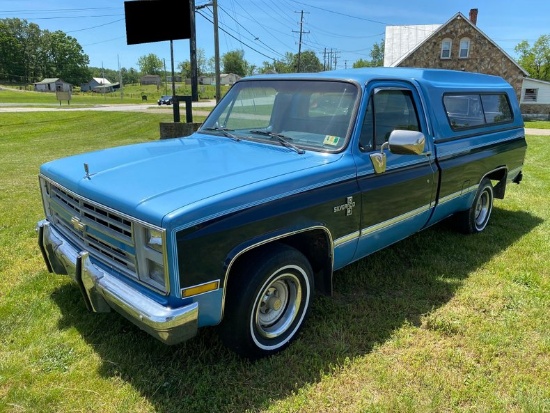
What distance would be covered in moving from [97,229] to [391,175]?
2294 millimetres

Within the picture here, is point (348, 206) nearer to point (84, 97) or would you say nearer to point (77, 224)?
point (77, 224)

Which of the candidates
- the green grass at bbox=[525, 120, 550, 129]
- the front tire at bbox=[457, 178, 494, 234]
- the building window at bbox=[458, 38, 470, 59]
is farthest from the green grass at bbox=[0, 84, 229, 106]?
the front tire at bbox=[457, 178, 494, 234]

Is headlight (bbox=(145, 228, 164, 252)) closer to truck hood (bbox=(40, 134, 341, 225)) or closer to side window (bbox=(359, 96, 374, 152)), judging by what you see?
truck hood (bbox=(40, 134, 341, 225))

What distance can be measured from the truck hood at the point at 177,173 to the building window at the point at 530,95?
115 feet

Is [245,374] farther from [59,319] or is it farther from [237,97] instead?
[237,97]

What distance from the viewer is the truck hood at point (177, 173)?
8.13 feet

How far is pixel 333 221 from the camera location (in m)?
3.15

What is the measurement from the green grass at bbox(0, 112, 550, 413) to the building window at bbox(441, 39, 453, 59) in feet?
103

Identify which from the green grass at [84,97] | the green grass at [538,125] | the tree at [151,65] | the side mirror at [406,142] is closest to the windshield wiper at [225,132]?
the side mirror at [406,142]

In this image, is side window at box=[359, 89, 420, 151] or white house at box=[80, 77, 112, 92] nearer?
side window at box=[359, 89, 420, 151]

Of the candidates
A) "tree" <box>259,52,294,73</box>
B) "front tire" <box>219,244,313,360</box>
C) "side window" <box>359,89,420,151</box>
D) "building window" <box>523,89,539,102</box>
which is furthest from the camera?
"tree" <box>259,52,294,73</box>

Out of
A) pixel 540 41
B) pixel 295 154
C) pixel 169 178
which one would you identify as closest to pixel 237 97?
pixel 295 154

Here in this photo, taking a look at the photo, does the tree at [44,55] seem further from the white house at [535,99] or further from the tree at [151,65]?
the white house at [535,99]

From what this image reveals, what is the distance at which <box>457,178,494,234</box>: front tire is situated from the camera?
527 cm
